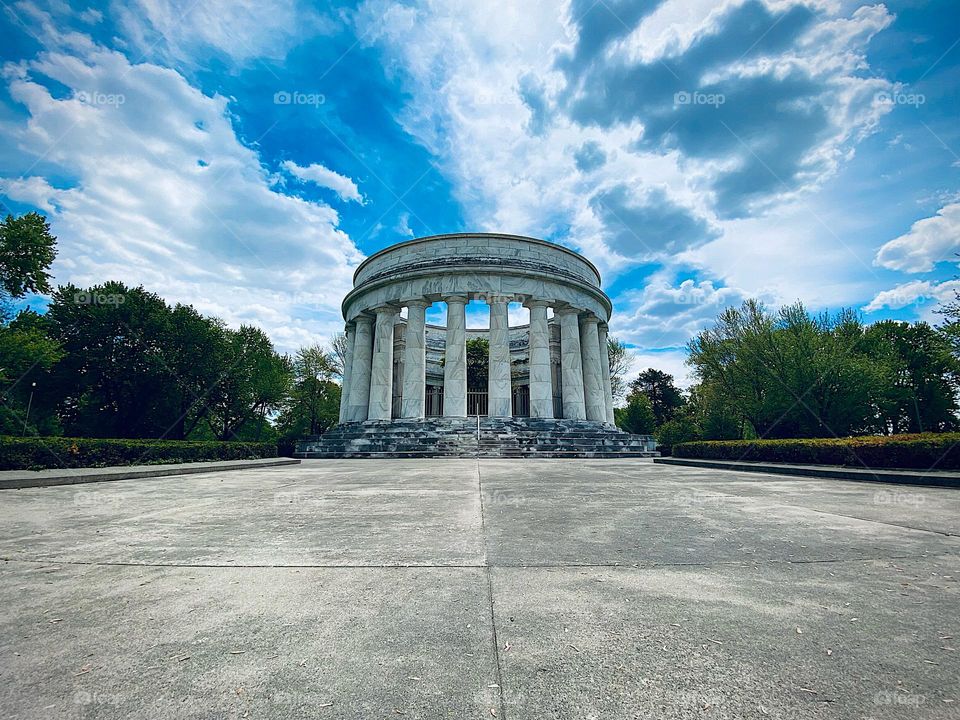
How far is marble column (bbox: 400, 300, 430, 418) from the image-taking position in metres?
27.5

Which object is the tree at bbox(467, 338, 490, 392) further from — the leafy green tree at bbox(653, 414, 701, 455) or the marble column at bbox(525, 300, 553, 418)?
the leafy green tree at bbox(653, 414, 701, 455)

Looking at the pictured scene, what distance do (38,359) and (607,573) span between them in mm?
29522

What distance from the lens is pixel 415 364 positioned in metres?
28.3

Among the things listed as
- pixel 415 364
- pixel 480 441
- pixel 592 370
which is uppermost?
pixel 592 370

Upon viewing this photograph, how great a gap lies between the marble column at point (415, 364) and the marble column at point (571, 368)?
954cm

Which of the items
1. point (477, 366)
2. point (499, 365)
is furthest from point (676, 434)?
point (477, 366)

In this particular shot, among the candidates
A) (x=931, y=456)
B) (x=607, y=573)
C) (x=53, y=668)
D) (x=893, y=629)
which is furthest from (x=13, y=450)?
(x=931, y=456)

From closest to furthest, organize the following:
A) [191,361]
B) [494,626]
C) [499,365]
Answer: [494,626], [499,365], [191,361]

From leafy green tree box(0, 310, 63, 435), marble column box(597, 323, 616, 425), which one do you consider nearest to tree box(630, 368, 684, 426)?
marble column box(597, 323, 616, 425)

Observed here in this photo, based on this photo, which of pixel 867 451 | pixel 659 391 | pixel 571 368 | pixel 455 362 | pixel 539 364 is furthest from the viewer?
pixel 659 391

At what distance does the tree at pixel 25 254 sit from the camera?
69.4 feet

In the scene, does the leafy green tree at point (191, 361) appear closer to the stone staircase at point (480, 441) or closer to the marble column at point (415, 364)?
the stone staircase at point (480, 441)

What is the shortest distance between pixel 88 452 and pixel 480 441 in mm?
15645

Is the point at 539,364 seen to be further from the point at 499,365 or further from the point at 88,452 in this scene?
the point at 88,452
